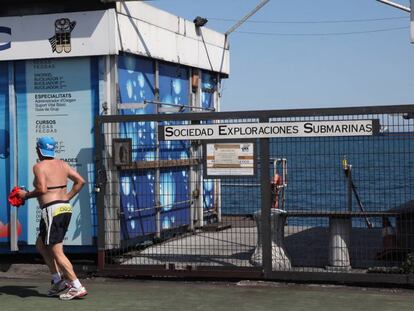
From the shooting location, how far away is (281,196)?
369 inches

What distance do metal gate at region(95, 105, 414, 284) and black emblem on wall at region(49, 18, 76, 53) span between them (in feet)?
4.05

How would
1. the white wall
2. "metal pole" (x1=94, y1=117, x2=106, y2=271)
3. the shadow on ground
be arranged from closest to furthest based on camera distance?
the shadow on ground
"metal pole" (x1=94, y1=117, x2=106, y2=271)
the white wall

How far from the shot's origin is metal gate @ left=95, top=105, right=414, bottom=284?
25.1 ft

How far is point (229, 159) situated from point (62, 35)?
2890 mm

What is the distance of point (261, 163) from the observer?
795cm

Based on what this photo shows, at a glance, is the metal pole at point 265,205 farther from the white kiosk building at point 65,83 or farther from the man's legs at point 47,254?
the man's legs at point 47,254

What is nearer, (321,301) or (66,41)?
(321,301)

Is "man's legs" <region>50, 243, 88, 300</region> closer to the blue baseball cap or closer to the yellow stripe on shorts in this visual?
the yellow stripe on shorts

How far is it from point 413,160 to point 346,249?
138cm

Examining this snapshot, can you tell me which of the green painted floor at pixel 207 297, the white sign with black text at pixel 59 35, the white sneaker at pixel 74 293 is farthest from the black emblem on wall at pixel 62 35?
the white sneaker at pixel 74 293

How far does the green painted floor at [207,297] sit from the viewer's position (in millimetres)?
7051

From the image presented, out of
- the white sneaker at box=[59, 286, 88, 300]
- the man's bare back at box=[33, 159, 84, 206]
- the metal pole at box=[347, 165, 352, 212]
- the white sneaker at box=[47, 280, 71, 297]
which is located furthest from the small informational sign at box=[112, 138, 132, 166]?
the metal pole at box=[347, 165, 352, 212]

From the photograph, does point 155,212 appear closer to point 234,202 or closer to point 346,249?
point 234,202

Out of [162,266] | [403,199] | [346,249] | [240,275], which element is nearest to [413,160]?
Answer: [403,199]
